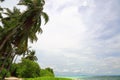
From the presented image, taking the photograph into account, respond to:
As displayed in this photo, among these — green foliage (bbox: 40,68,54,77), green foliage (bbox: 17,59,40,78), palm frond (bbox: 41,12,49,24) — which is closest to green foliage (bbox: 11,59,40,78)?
green foliage (bbox: 17,59,40,78)

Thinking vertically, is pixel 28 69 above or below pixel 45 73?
below

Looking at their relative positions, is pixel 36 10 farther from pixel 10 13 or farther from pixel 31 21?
pixel 10 13

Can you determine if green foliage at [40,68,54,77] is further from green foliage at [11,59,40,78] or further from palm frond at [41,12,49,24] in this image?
palm frond at [41,12,49,24]

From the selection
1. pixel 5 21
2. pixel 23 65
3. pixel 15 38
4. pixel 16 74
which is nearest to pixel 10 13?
pixel 5 21

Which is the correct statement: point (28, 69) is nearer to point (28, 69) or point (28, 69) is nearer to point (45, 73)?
point (28, 69)

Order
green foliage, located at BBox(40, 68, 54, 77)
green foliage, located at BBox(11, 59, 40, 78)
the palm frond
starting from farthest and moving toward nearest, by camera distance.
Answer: green foliage, located at BBox(40, 68, 54, 77) < green foliage, located at BBox(11, 59, 40, 78) < the palm frond

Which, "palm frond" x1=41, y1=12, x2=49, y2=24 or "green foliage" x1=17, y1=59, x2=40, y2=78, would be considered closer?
"palm frond" x1=41, y1=12, x2=49, y2=24

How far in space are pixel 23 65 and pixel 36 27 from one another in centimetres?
4718

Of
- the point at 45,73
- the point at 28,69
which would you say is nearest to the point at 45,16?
the point at 28,69

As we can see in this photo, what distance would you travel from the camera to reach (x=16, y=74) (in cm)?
8925

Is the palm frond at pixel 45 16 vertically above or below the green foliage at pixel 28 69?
below

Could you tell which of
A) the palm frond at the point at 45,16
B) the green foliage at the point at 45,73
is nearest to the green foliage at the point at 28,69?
the green foliage at the point at 45,73

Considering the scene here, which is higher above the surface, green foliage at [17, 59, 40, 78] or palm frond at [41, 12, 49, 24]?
green foliage at [17, 59, 40, 78]

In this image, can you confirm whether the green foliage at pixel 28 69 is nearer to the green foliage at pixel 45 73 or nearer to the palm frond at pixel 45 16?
the green foliage at pixel 45 73
